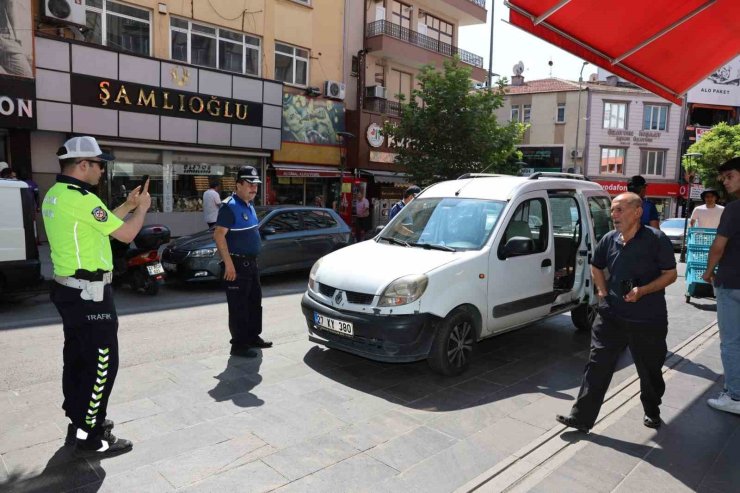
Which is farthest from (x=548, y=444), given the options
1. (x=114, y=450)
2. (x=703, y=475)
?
(x=114, y=450)

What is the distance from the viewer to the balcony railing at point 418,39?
73.5 ft

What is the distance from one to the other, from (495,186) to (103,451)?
4.59 metres

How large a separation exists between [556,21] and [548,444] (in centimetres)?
424

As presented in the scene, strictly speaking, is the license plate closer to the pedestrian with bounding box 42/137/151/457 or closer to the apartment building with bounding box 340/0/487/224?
the pedestrian with bounding box 42/137/151/457

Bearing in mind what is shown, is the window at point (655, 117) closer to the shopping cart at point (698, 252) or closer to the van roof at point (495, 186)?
the shopping cart at point (698, 252)

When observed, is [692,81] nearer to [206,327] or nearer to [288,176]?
[206,327]

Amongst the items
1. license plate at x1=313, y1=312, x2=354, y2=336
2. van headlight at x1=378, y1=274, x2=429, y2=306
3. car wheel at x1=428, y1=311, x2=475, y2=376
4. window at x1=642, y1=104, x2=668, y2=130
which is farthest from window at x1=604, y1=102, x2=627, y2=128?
license plate at x1=313, y1=312, x2=354, y2=336

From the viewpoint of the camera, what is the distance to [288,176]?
1962 cm

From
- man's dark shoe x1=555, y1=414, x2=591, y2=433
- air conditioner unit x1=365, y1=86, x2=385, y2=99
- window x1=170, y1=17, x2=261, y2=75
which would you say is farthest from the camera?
air conditioner unit x1=365, y1=86, x2=385, y2=99

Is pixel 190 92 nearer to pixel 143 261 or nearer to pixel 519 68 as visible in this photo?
pixel 143 261

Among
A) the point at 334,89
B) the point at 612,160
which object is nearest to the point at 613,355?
the point at 334,89

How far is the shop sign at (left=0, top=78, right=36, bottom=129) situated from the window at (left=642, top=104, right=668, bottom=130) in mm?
40534

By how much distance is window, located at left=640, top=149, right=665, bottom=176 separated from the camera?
4097cm

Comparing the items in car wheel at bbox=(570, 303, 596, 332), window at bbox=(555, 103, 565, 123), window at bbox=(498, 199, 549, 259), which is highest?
window at bbox=(555, 103, 565, 123)
